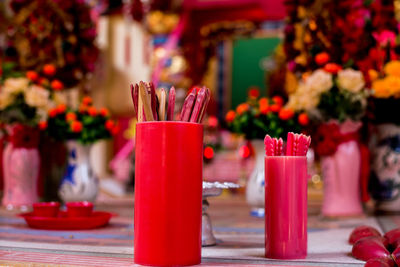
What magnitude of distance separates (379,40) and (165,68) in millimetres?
3891

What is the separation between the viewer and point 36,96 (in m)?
1.94

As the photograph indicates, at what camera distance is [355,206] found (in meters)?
1.77

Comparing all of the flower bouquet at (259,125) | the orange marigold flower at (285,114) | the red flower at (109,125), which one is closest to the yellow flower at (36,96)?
the red flower at (109,125)

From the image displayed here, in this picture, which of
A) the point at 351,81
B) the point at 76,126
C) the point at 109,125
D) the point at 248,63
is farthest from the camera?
the point at 248,63

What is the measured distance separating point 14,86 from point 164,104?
1.28m

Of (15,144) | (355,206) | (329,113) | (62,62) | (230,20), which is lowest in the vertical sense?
(355,206)

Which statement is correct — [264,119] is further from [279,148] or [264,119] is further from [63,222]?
[279,148]

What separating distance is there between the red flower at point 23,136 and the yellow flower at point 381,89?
1.25 metres

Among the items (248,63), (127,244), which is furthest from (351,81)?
(248,63)

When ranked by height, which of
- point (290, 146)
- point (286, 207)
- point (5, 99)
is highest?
point (5, 99)

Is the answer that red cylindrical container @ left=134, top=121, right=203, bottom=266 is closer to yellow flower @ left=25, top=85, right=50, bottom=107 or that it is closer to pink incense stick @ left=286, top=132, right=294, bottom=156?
pink incense stick @ left=286, top=132, right=294, bottom=156

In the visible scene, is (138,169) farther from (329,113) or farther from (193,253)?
(329,113)

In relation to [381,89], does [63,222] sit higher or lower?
lower

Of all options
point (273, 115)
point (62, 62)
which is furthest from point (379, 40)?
point (62, 62)
